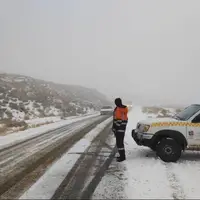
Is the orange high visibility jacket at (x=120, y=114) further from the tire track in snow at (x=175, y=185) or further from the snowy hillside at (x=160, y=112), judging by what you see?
the snowy hillside at (x=160, y=112)

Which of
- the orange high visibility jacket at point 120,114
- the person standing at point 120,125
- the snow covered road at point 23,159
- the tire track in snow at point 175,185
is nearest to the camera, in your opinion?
the tire track in snow at point 175,185

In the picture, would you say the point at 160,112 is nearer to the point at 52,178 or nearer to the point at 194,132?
the point at 194,132

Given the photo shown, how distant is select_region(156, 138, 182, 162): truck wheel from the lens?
34.7ft

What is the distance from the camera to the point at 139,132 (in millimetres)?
11531

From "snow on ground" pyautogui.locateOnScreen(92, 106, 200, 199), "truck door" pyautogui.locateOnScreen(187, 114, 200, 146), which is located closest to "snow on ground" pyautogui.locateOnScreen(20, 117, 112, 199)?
"snow on ground" pyautogui.locateOnScreen(92, 106, 200, 199)

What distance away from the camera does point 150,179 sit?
328 inches

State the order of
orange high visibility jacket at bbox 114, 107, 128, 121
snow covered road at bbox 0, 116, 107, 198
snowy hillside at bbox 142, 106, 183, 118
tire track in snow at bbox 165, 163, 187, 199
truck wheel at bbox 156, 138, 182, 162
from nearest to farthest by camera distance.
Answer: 1. tire track in snow at bbox 165, 163, 187, 199
2. snow covered road at bbox 0, 116, 107, 198
3. truck wheel at bbox 156, 138, 182, 162
4. orange high visibility jacket at bbox 114, 107, 128, 121
5. snowy hillside at bbox 142, 106, 183, 118

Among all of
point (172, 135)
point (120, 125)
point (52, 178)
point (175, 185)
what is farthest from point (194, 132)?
point (52, 178)

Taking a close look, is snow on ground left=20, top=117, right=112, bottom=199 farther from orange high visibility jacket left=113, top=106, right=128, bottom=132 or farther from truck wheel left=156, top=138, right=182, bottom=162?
truck wheel left=156, top=138, right=182, bottom=162

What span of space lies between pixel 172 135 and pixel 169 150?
0.47 m

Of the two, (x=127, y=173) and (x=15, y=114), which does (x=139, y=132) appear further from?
(x=15, y=114)

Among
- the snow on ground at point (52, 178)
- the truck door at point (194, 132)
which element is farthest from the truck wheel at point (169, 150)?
the snow on ground at point (52, 178)

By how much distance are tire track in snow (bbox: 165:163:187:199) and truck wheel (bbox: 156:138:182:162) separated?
986 mm

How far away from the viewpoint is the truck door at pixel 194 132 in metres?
10.6
